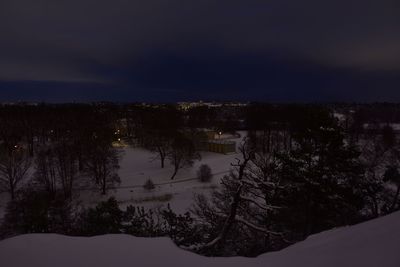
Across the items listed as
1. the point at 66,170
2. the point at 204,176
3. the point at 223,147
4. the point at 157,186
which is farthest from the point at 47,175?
the point at 223,147

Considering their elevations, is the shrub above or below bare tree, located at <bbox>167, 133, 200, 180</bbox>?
below

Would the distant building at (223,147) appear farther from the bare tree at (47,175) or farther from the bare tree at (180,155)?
the bare tree at (47,175)

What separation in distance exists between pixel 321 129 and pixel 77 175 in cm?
2209

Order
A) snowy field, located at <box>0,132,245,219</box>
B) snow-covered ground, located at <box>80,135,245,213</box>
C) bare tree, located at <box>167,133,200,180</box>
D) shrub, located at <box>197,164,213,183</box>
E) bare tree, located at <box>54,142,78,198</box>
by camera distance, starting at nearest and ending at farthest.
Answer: snowy field, located at <box>0,132,245,219</box> → snow-covered ground, located at <box>80,135,245,213</box> → bare tree, located at <box>54,142,78,198</box> → shrub, located at <box>197,164,213,183</box> → bare tree, located at <box>167,133,200,180</box>

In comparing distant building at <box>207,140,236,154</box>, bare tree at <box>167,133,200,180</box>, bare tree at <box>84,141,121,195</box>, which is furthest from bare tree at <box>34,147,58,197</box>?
distant building at <box>207,140,236,154</box>

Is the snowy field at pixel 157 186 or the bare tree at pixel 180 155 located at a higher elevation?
the bare tree at pixel 180 155

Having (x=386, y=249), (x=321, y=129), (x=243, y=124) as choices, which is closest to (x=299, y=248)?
(x=386, y=249)

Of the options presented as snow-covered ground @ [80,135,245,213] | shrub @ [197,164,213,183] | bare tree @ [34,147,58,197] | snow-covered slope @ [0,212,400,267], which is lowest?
snow-covered ground @ [80,135,245,213]

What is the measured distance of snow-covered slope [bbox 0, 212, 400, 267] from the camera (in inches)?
169

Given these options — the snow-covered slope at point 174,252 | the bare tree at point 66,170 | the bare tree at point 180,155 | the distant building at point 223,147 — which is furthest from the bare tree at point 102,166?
the snow-covered slope at point 174,252

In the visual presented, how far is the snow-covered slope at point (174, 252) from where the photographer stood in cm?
430

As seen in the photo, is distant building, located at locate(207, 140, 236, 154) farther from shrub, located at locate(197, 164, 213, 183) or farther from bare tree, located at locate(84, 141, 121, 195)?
bare tree, located at locate(84, 141, 121, 195)

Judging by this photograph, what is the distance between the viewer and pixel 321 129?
11.4m

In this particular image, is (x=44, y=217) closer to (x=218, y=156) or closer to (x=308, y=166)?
(x=308, y=166)
